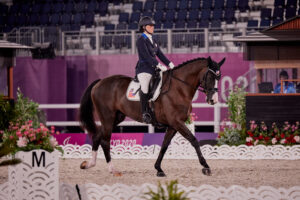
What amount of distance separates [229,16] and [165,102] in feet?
37.1

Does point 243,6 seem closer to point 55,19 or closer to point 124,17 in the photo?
point 124,17

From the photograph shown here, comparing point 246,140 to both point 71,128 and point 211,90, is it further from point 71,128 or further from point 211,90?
point 71,128

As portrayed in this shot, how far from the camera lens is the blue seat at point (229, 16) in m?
19.6

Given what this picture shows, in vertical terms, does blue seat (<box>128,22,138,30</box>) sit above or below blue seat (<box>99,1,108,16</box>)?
below

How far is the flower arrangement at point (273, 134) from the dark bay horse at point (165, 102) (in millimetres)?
2809

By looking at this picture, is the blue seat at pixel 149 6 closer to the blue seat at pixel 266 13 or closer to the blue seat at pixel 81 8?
the blue seat at pixel 81 8

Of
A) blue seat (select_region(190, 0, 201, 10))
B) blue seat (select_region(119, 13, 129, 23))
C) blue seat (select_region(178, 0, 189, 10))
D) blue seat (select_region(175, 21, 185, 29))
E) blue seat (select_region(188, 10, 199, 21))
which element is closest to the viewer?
blue seat (select_region(175, 21, 185, 29))

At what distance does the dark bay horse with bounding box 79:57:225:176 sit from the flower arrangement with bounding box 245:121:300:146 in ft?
9.22

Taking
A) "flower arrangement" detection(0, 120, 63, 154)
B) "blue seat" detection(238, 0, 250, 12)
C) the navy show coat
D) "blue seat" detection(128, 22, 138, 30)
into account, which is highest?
"blue seat" detection(238, 0, 250, 12)

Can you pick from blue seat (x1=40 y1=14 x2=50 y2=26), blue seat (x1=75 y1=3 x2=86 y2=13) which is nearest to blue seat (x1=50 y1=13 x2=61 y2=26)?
blue seat (x1=40 y1=14 x2=50 y2=26)

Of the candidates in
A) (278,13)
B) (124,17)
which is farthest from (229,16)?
(124,17)

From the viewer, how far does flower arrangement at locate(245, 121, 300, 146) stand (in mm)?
11445

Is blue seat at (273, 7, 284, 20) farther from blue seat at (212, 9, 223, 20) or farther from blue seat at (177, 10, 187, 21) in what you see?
blue seat at (177, 10, 187, 21)

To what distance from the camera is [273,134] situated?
11.8 m
